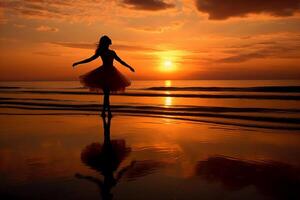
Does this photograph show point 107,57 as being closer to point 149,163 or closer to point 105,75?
point 105,75

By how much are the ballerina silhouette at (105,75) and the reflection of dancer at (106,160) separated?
3.77 m

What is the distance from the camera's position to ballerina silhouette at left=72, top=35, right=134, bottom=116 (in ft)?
38.0

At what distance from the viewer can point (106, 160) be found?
19.9 feet

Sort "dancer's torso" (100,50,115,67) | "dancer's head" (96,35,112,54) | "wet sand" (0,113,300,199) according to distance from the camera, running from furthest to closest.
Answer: "dancer's torso" (100,50,115,67)
"dancer's head" (96,35,112,54)
"wet sand" (0,113,300,199)

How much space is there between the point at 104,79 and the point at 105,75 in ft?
0.58

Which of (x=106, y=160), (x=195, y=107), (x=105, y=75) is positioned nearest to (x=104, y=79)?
(x=105, y=75)

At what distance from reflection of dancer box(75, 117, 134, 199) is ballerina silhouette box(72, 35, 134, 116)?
12.4 ft

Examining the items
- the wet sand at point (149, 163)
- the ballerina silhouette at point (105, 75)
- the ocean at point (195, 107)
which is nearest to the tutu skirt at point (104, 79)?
the ballerina silhouette at point (105, 75)

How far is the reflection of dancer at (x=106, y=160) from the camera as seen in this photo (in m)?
4.66

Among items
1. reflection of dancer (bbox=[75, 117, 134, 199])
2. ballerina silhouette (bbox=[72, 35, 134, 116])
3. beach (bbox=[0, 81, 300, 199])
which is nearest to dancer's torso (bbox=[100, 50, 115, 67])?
ballerina silhouette (bbox=[72, 35, 134, 116])

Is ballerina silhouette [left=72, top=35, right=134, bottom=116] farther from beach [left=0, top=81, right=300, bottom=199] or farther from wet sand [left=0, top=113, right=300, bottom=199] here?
wet sand [left=0, top=113, right=300, bottom=199]

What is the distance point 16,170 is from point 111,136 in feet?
12.2

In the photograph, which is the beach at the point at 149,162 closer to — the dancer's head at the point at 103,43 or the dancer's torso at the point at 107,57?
the dancer's torso at the point at 107,57

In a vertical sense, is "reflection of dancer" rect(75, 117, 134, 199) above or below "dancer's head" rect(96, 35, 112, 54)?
below
